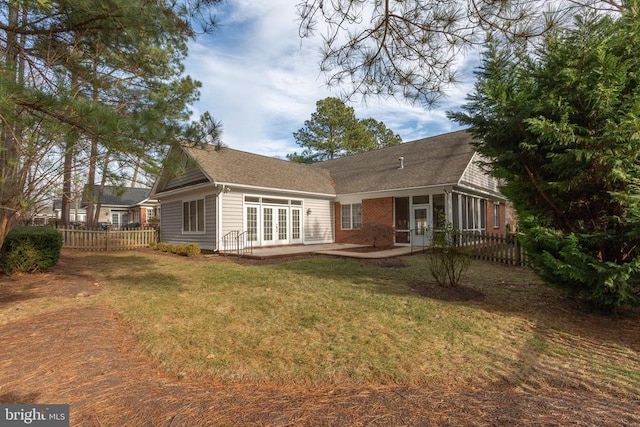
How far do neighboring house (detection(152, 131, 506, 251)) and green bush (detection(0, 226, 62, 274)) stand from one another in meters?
5.30

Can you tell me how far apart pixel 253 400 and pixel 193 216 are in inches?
534

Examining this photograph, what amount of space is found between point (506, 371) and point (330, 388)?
1803 mm

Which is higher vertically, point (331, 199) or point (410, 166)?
point (410, 166)

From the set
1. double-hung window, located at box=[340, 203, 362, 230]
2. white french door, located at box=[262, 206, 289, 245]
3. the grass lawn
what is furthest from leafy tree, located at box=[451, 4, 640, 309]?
double-hung window, located at box=[340, 203, 362, 230]

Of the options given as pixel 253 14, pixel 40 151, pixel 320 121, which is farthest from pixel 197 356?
pixel 320 121

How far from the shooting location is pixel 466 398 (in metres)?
2.66

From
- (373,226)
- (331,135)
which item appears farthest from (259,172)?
(331,135)

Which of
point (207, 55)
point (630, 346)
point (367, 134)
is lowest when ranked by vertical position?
point (630, 346)

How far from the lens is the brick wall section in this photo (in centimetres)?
1435

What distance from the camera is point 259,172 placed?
15.6 meters

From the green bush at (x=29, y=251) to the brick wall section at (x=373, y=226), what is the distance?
36.0ft

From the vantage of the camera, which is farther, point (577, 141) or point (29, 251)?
point (29, 251)

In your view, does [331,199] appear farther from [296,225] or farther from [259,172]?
[259,172]

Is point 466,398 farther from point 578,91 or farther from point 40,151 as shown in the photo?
point 40,151
